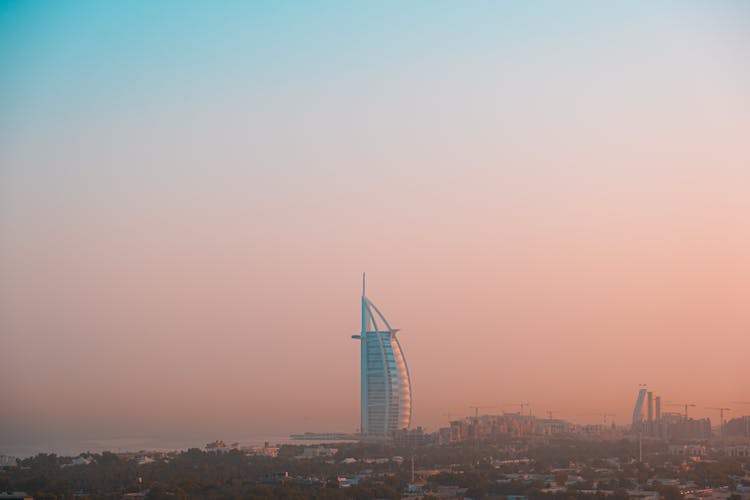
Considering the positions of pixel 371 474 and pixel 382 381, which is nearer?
pixel 371 474

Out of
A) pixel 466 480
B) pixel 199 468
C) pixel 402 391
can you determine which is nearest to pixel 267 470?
pixel 199 468

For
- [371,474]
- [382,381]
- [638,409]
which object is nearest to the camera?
[371,474]

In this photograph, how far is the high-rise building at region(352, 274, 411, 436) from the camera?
134 metres

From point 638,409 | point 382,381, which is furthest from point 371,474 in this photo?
point 638,409

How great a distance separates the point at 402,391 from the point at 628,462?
2126 inches

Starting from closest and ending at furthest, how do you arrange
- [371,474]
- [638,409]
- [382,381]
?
[371,474]
[382,381]
[638,409]

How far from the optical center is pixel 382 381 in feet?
441

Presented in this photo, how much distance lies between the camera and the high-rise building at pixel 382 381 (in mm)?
134375

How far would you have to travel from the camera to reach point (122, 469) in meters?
74.4

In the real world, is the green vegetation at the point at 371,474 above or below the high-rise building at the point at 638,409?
below

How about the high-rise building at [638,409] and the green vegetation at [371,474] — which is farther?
the high-rise building at [638,409]

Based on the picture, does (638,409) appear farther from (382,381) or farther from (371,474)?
(371,474)

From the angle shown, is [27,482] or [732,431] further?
[732,431]

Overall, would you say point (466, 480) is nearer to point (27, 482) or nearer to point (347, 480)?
point (347, 480)
